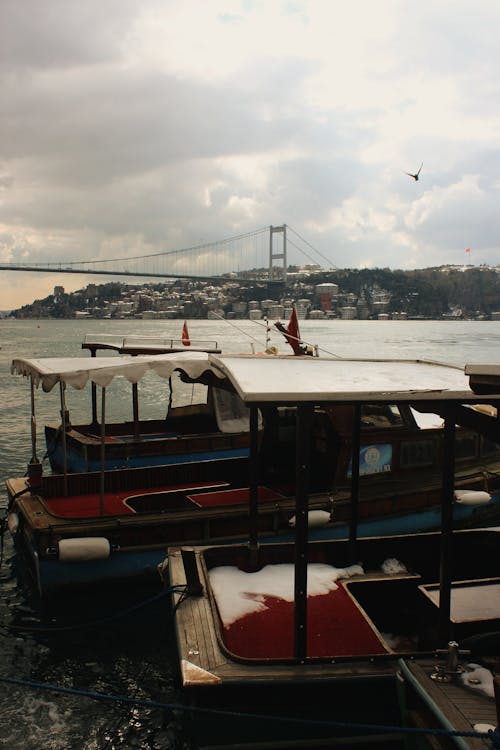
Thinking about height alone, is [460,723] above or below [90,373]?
below

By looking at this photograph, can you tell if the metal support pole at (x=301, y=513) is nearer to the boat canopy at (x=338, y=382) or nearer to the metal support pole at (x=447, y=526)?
the boat canopy at (x=338, y=382)

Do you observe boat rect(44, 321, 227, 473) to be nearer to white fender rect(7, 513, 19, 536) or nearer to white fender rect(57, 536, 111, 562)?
white fender rect(7, 513, 19, 536)

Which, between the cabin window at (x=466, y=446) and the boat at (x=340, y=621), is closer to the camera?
the boat at (x=340, y=621)

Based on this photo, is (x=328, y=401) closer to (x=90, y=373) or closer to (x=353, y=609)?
(x=353, y=609)

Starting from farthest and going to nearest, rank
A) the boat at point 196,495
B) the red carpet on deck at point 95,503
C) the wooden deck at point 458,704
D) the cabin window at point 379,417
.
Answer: the cabin window at point 379,417, the red carpet on deck at point 95,503, the boat at point 196,495, the wooden deck at point 458,704

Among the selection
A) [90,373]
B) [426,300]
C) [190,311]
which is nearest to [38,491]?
[90,373]

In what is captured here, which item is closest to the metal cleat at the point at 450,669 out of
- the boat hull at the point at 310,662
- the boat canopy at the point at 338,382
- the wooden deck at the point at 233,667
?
the boat hull at the point at 310,662

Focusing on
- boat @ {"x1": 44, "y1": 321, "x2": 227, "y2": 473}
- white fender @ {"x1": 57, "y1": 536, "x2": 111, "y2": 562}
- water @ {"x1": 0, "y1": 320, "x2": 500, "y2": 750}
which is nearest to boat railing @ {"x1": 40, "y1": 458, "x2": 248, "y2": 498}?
boat @ {"x1": 44, "y1": 321, "x2": 227, "y2": 473}
